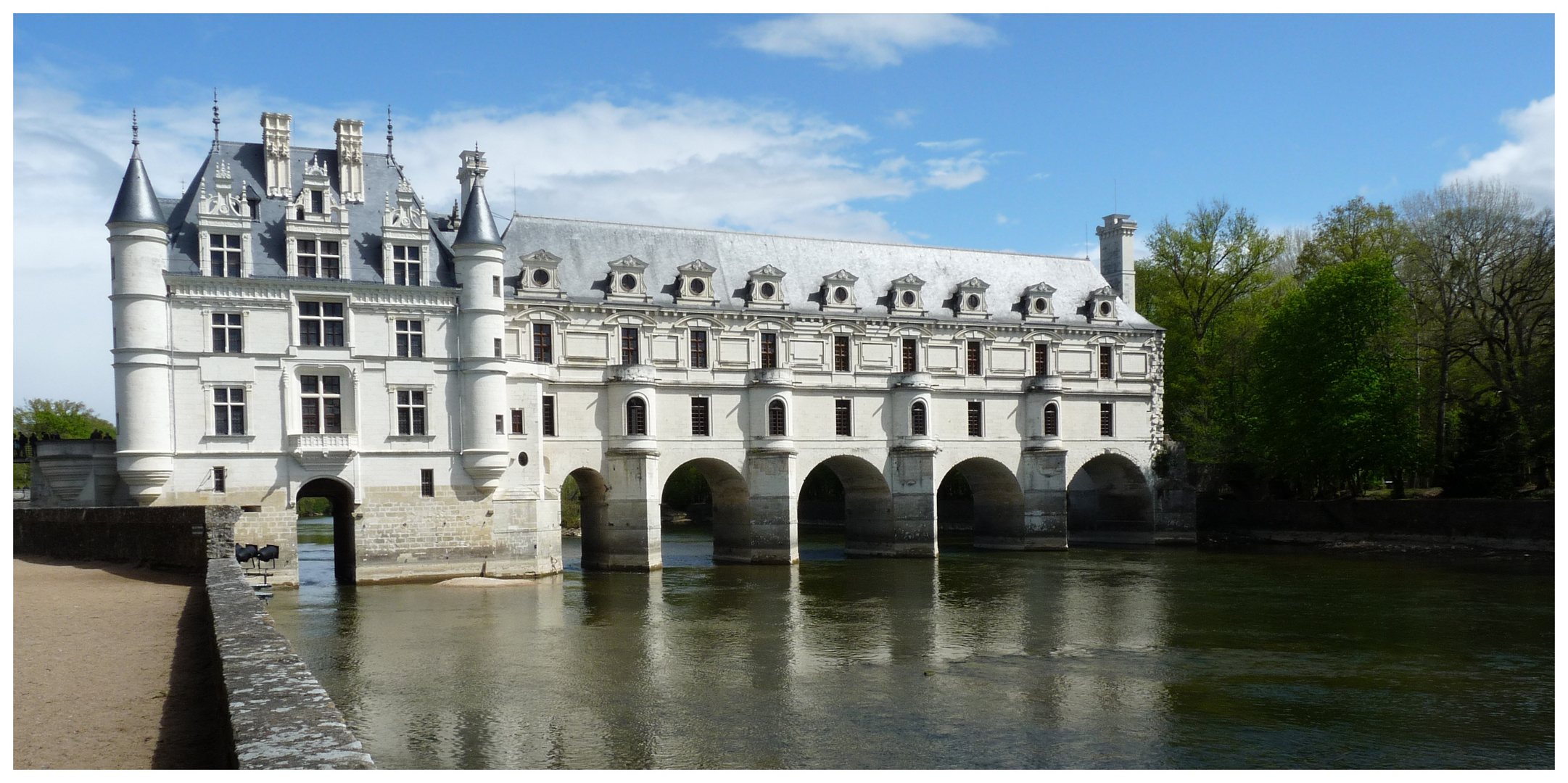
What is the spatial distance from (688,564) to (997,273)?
17.5 metres

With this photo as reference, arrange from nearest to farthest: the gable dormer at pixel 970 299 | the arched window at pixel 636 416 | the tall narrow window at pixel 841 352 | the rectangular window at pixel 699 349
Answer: the arched window at pixel 636 416 → the rectangular window at pixel 699 349 → the tall narrow window at pixel 841 352 → the gable dormer at pixel 970 299

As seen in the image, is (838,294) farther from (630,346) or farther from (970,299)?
(630,346)

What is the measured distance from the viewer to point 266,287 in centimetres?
3675

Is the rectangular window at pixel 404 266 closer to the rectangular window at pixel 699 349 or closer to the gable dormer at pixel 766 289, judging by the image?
the rectangular window at pixel 699 349

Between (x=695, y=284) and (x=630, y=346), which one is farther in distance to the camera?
(x=695, y=284)

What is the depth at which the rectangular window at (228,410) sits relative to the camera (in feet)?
119

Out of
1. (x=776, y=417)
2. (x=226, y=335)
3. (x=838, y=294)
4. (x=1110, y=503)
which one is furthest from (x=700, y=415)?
(x=1110, y=503)

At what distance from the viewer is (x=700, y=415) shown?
4484cm

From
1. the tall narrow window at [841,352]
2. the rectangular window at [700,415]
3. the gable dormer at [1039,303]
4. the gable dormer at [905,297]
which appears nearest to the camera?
the rectangular window at [700,415]

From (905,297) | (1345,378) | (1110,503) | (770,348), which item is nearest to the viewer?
(770,348)

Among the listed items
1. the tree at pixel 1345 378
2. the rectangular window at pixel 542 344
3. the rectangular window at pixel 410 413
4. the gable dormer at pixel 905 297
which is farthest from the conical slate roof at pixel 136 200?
the tree at pixel 1345 378

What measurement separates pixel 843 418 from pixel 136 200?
78.2 feet

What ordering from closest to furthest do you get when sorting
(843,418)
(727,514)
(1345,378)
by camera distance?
(727,514)
(843,418)
(1345,378)

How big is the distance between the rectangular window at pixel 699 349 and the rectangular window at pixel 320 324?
12045 millimetres
